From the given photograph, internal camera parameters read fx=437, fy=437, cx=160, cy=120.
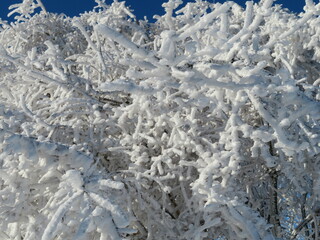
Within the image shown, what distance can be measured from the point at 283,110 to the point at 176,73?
806mm

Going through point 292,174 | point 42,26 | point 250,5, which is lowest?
point 292,174

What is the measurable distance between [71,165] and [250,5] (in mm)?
1303

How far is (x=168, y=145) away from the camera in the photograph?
3004mm

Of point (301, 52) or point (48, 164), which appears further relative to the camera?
point (301, 52)

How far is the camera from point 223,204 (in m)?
2.60

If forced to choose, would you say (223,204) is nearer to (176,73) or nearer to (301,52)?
(176,73)

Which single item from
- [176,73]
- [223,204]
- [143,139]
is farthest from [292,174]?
[176,73]

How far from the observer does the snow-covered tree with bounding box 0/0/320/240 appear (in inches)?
76.9

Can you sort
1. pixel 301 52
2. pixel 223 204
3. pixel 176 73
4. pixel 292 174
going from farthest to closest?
pixel 301 52 < pixel 292 174 < pixel 223 204 < pixel 176 73

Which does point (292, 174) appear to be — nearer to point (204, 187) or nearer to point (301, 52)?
point (204, 187)

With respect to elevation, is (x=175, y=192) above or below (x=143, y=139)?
below

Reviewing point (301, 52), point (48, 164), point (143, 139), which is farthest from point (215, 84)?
point (301, 52)

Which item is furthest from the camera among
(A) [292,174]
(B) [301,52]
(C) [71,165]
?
(B) [301,52]

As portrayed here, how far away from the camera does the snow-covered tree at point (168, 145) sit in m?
1.95
